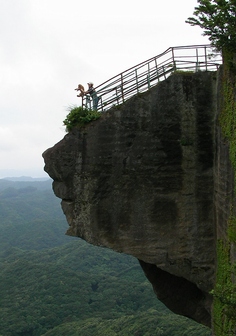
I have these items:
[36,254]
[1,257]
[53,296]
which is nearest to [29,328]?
[53,296]

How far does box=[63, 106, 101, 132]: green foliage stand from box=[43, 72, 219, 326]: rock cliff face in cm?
20

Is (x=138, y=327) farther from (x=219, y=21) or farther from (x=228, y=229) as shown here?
(x=219, y=21)

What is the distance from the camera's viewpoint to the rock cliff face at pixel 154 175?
10.1m

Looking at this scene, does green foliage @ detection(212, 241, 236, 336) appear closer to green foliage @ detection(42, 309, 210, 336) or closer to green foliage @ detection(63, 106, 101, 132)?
green foliage @ detection(63, 106, 101, 132)

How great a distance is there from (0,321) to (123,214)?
2211 inches

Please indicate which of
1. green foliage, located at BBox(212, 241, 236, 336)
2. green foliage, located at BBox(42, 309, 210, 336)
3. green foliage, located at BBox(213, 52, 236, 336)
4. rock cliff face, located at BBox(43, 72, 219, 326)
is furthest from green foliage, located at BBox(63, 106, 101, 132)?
green foliage, located at BBox(42, 309, 210, 336)

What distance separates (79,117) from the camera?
10.7 m

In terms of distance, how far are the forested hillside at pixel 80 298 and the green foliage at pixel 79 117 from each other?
40.1 meters

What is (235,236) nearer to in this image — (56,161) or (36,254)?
(56,161)

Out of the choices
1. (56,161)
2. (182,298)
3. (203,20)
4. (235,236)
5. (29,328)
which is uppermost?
(203,20)

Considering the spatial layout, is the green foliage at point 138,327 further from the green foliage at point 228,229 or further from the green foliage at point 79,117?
the green foliage at point 79,117

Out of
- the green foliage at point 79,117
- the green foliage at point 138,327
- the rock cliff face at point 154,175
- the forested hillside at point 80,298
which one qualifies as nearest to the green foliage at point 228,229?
the rock cliff face at point 154,175

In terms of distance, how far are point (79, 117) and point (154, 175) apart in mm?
2742

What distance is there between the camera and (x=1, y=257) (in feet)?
344
